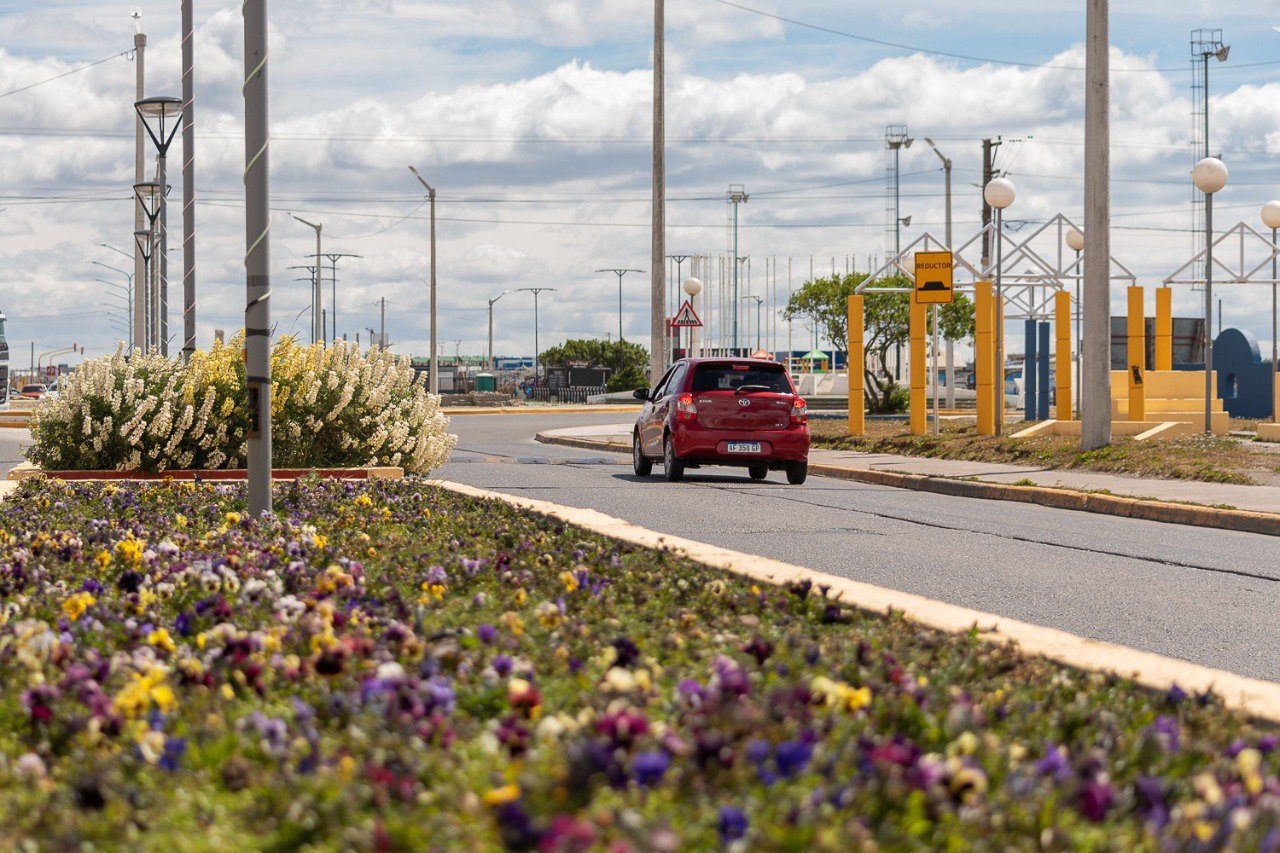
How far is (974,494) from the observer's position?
763 inches

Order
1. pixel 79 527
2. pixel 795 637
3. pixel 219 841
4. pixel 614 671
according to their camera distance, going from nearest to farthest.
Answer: pixel 219 841
pixel 614 671
pixel 795 637
pixel 79 527

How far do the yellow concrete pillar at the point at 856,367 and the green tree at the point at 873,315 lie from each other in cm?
1581

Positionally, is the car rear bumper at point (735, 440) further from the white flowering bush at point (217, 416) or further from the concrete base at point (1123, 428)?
the concrete base at point (1123, 428)

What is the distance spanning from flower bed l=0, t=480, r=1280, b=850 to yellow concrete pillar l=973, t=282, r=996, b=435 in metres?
22.3

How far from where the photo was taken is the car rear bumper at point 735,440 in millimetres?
20406

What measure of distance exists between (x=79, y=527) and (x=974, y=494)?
12017 mm

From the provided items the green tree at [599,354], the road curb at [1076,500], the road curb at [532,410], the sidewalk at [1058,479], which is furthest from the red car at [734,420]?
the green tree at [599,354]

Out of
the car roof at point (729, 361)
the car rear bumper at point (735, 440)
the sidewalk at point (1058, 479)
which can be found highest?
the car roof at point (729, 361)

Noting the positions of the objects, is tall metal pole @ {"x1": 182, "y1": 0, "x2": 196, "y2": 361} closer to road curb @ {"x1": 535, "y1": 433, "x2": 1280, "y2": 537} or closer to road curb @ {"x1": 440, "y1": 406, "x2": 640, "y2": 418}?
road curb @ {"x1": 535, "y1": 433, "x2": 1280, "y2": 537}

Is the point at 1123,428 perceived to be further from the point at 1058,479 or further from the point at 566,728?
the point at 566,728

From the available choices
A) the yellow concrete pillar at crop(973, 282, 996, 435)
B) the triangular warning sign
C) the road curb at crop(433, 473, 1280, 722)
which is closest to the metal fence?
the triangular warning sign

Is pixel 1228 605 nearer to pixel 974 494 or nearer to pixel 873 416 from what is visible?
pixel 974 494

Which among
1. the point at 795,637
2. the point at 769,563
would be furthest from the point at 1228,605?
the point at 795,637

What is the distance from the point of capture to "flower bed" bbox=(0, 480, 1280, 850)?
10.6 ft
